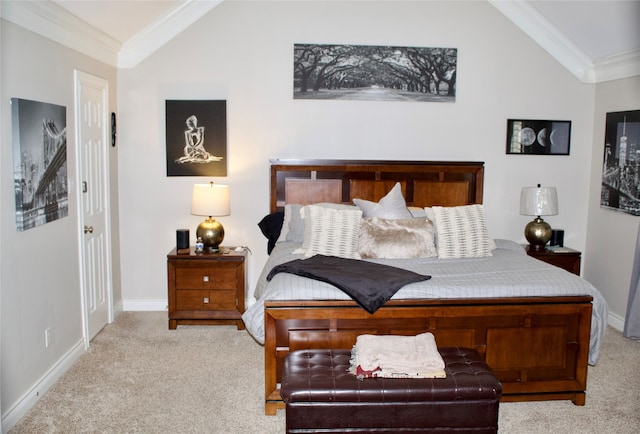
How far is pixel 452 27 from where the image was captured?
539 cm

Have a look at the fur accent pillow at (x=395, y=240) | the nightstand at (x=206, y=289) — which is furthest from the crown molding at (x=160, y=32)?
the fur accent pillow at (x=395, y=240)

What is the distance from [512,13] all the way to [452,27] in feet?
1.80

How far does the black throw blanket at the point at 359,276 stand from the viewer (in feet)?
11.5

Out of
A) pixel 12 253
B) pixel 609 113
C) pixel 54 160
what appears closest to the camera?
pixel 12 253

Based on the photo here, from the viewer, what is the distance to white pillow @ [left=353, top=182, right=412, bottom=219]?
16.2 ft

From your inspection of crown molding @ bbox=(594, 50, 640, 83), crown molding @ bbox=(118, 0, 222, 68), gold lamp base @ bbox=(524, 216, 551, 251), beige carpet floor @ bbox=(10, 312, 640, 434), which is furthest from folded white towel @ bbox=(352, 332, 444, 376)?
crown molding @ bbox=(118, 0, 222, 68)

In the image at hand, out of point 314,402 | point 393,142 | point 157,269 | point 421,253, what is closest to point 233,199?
point 157,269

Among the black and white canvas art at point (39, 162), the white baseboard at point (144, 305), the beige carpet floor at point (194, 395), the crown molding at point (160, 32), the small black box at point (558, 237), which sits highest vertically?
the crown molding at point (160, 32)

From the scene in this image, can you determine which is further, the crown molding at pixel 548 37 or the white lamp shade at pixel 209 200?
the crown molding at pixel 548 37

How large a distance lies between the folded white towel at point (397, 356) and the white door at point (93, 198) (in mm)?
2391

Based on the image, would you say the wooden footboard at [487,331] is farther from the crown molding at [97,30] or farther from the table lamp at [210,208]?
the crown molding at [97,30]

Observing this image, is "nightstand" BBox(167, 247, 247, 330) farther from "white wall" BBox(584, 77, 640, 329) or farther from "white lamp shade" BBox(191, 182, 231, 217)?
"white wall" BBox(584, 77, 640, 329)

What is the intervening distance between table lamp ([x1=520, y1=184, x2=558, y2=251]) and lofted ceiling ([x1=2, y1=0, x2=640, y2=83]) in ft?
3.89

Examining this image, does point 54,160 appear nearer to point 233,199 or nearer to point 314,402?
point 233,199
